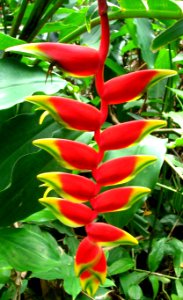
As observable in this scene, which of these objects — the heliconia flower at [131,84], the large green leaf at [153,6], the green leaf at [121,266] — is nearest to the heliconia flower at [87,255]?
the heliconia flower at [131,84]

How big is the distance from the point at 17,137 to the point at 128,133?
0.32 meters

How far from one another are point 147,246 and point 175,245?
0.34ft

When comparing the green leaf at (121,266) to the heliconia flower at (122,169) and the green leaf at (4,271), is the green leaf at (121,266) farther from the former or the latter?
the heliconia flower at (122,169)

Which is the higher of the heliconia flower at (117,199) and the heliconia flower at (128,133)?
the heliconia flower at (128,133)

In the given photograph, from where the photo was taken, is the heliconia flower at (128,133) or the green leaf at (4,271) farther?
the green leaf at (4,271)

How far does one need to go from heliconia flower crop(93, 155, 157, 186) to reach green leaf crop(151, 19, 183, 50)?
0.75 ft

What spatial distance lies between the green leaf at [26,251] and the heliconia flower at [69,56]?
13.1 inches

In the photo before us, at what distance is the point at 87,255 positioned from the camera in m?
0.36

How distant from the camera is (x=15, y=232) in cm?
63

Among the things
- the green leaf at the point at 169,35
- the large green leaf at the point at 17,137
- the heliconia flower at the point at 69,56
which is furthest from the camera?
the large green leaf at the point at 17,137

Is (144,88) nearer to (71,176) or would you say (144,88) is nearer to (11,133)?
(71,176)

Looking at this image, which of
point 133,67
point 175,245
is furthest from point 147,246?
point 133,67

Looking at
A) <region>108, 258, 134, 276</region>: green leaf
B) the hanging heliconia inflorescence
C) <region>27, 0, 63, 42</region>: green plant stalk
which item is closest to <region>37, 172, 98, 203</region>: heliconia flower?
the hanging heliconia inflorescence

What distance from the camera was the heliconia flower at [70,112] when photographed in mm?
344
